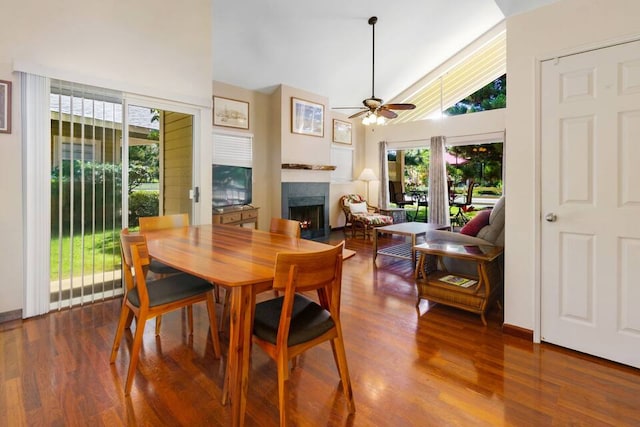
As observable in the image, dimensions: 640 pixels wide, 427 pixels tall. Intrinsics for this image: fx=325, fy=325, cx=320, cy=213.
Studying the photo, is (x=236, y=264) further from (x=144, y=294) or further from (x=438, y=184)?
(x=438, y=184)

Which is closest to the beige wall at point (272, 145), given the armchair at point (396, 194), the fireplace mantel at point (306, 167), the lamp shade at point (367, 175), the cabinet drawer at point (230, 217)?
the fireplace mantel at point (306, 167)

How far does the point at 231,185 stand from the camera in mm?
5277

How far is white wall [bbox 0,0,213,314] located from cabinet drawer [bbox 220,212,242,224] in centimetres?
138

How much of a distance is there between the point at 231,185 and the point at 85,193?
8.05 feet

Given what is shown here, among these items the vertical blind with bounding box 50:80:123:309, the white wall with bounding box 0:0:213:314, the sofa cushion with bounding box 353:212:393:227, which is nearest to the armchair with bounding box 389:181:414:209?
the sofa cushion with bounding box 353:212:393:227

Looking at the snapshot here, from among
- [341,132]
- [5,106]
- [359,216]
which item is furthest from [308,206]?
[5,106]

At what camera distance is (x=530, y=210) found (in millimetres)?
2391

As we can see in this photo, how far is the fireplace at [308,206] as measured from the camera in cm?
592

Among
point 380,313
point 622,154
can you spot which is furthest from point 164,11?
point 622,154

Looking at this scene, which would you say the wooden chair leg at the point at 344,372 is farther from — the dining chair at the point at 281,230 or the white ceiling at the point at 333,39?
the white ceiling at the point at 333,39

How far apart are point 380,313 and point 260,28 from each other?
4071 mm

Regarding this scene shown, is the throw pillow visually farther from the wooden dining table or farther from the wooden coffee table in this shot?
the wooden dining table

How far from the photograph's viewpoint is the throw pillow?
694 cm

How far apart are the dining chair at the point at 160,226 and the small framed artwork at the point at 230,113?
2.61 meters
